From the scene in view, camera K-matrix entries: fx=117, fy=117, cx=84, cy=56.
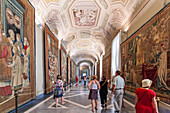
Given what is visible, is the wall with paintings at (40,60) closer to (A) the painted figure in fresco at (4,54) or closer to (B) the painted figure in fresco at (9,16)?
(B) the painted figure in fresco at (9,16)

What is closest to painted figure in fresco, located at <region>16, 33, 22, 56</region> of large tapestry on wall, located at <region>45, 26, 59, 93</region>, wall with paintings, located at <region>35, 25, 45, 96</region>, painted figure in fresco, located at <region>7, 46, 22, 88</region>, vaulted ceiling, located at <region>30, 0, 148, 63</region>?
painted figure in fresco, located at <region>7, 46, 22, 88</region>

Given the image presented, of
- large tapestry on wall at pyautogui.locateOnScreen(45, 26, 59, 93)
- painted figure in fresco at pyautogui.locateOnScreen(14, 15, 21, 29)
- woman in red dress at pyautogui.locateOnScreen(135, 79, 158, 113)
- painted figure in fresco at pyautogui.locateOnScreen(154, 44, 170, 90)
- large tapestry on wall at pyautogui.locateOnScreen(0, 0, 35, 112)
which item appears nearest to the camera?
woman in red dress at pyautogui.locateOnScreen(135, 79, 158, 113)

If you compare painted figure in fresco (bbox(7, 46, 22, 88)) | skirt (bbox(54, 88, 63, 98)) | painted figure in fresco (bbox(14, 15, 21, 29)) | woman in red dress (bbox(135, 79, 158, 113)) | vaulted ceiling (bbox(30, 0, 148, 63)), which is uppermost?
vaulted ceiling (bbox(30, 0, 148, 63))

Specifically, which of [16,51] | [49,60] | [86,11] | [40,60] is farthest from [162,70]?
[86,11]

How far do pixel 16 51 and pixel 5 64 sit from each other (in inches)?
38.7

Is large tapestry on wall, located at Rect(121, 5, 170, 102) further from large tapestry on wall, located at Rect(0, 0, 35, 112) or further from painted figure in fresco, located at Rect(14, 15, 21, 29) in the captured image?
painted figure in fresco, located at Rect(14, 15, 21, 29)

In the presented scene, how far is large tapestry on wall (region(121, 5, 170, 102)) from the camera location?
15.0ft

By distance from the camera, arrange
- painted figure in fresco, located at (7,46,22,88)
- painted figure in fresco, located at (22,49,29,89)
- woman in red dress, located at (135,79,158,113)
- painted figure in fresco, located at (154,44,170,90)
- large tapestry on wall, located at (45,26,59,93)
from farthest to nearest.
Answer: large tapestry on wall, located at (45,26,59,93) < painted figure in fresco, located at (22,49,29,89) < painted figure in fresco, located at (7,46,22,88) < painted figure in fresco, located at (154,44,170,90) < woman in red dress, located at (135,79,158,113)

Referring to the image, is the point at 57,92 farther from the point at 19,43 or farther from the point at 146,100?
the point at 146,100

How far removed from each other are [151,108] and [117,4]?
8490 mm

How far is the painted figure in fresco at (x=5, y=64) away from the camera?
404 centimetres

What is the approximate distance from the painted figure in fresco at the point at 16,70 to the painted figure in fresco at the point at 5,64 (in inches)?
10.5

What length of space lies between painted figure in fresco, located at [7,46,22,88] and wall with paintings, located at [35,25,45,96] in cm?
286

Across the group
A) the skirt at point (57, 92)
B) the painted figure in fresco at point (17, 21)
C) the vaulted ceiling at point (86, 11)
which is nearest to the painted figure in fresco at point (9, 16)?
the painted figure in fresco at point (17, 21)
